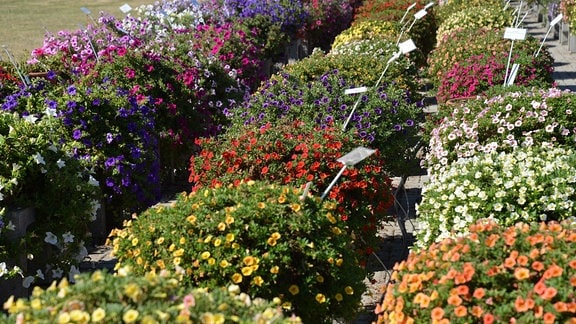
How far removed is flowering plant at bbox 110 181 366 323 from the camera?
420 cm

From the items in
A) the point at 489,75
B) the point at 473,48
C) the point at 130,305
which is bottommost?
the point at 473,48

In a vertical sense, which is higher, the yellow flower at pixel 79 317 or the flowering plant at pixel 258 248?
the yellow flower at pixel 79 317

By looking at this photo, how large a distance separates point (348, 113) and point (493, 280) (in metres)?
3.86

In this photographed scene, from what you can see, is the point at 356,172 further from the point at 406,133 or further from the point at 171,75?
the point at 171,75

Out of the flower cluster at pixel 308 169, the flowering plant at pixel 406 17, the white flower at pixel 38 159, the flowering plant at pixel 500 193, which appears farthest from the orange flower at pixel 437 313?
the flowering plant at pixel 406 17

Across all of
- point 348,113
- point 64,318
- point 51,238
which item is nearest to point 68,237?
point 51,238

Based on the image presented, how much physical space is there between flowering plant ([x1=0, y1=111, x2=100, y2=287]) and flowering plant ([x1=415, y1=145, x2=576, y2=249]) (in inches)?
83.4

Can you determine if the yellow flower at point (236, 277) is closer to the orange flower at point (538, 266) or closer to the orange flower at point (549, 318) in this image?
the orange flower at point (538, 266)

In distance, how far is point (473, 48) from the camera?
1080cm

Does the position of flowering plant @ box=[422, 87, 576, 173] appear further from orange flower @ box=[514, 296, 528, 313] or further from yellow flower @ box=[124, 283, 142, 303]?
yellow flower @ box=[124, 283, 142, 303]

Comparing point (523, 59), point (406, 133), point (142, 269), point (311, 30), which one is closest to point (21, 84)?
point (406, 133)

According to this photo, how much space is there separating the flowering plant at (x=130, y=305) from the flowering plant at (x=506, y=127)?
11.3 ft

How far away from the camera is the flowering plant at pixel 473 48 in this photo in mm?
9945

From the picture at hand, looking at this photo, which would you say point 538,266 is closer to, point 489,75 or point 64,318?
point 64,318
